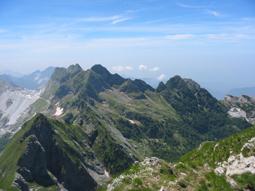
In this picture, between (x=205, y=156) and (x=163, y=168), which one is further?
(x=205, y=156)

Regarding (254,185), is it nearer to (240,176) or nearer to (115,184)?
(240,176)

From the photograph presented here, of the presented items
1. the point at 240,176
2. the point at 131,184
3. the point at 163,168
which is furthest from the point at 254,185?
the point at 131,184

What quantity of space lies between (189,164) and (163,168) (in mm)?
7091

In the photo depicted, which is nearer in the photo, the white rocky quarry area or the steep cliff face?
the steep cliff face

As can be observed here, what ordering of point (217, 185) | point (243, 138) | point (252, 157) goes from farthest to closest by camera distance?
point (243, 138), point (252, 157), point (217, 185)

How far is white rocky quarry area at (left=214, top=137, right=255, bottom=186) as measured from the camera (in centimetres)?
5403

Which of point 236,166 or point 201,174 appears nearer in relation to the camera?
point 201,174

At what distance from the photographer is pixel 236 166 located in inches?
2179

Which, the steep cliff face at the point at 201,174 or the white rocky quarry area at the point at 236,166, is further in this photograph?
the white rocky quarry area at the point at 236,166

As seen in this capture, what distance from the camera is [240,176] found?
174 feet

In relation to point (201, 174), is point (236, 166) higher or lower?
higher

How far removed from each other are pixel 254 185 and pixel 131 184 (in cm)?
1525

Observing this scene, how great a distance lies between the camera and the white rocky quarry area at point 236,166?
177 ft

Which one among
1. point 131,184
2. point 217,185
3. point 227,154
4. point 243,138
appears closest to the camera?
point 131,184
